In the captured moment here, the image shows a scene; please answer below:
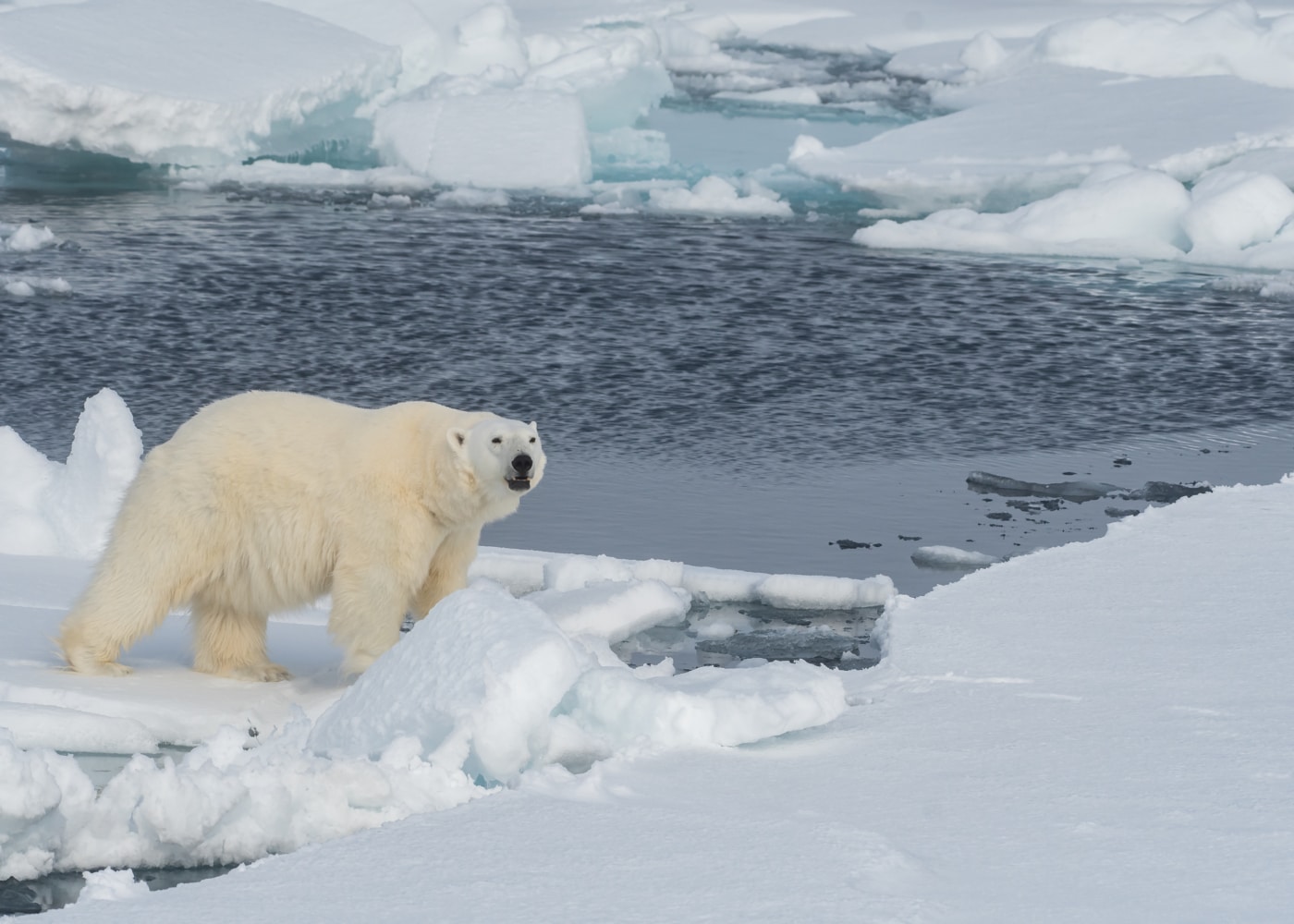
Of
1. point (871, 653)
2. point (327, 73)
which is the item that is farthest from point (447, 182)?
point (871, 653)

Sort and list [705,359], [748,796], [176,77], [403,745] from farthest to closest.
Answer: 1. [176,77]
2. [705,359]
3. [403,745]
4. [748,796]

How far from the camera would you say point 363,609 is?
464cm

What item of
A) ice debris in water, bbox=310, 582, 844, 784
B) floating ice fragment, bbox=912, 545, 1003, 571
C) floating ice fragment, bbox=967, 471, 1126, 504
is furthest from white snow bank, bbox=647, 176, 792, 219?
ice debris in water, bbox=310, 582, 844, 784

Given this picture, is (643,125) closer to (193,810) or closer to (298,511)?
(298,511)

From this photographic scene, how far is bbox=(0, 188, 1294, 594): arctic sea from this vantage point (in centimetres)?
811

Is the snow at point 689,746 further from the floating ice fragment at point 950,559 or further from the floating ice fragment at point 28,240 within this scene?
the floating ice fragment at point 28,240

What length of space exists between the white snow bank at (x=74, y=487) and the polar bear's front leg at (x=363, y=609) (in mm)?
2366

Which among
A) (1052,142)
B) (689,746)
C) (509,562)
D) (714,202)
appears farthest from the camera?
(1052,142)

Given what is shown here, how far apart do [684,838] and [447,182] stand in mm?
13325

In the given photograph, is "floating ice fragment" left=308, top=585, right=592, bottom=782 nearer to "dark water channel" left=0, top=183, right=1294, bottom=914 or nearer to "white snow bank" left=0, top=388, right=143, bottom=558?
"dark water channel" left=0, top=183, right=1294, bottom=914

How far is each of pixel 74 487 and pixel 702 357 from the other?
494 cm

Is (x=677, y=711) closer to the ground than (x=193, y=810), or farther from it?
farther from it

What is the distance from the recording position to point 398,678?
3.94 meters

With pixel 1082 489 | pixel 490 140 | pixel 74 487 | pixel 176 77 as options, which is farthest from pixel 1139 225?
pixel 74 487
